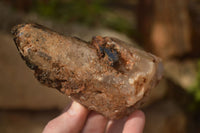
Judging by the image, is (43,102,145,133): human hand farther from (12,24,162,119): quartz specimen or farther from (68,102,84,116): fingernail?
(12,24,162,119): quartz specimen

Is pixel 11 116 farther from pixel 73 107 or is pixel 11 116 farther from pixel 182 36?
pixel 182 36

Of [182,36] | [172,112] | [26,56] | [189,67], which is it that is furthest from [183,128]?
[26,56]

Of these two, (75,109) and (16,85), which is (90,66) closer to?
(75,109)

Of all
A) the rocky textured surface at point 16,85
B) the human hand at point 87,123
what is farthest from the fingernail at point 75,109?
the rocky textured surface at point 16,85

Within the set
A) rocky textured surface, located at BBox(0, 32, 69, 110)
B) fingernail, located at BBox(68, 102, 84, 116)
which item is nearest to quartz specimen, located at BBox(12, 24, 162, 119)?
fingernail, located at BBox(68, 102, 84, 116)

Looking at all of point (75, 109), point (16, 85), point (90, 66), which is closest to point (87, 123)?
point (75, 109)

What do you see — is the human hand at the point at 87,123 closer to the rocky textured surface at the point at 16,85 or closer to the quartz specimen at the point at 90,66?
the quartz specimen at the point at 90,66
